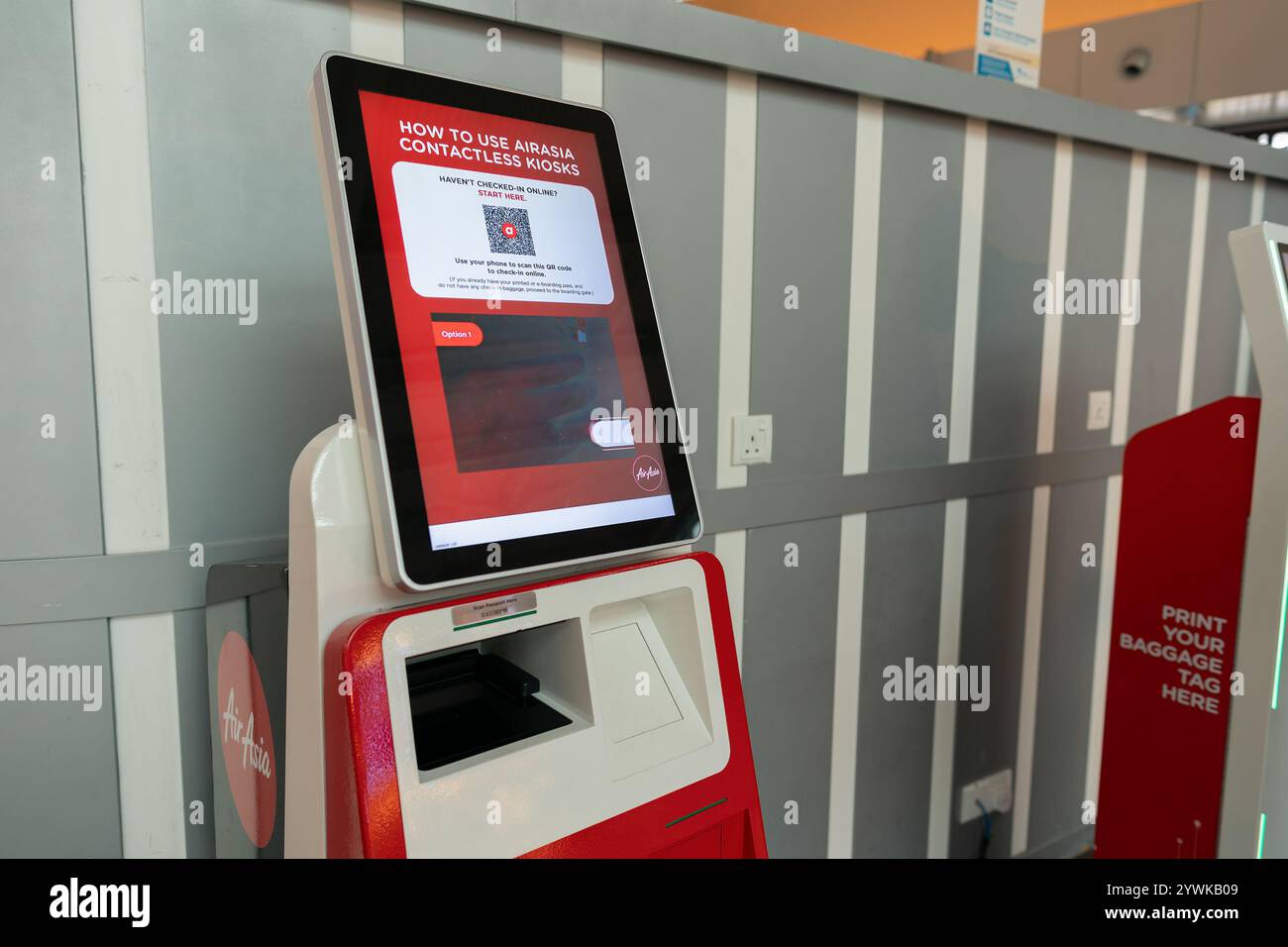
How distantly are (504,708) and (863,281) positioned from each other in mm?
1456

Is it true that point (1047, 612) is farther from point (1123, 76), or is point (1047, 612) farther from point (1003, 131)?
point (1123, 76)

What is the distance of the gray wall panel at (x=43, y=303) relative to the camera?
1.22 m

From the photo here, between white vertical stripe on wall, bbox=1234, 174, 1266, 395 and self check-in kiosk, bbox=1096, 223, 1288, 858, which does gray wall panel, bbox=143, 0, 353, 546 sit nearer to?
self check-in kiosk, bbox=1096, 223, 1288, 858

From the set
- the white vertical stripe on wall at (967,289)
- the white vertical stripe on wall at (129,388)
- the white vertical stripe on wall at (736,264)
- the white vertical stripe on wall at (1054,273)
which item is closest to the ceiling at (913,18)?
the white vertical stripe on wall at (1054,273)

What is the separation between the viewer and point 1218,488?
1.81 meters

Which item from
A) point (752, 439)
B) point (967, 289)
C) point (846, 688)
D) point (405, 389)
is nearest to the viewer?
point (405, 389)

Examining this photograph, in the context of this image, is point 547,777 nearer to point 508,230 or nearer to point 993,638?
point 508,230

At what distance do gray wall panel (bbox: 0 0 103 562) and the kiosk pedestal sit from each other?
1.83ft

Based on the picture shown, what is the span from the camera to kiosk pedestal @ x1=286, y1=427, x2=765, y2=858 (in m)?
0.90

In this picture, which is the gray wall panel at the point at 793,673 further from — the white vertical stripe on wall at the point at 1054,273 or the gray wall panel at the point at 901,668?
the white vertical stripe on wall at the point at 1054,273

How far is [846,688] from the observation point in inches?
87.5

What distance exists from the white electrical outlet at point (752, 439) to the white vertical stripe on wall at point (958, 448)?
0.65 meters

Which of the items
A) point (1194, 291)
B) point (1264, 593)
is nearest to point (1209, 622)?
point (1264, 593)

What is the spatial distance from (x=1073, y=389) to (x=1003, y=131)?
789 mm
